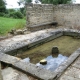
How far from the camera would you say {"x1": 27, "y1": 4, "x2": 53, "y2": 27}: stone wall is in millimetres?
9062

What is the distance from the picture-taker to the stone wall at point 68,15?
10.1 metres

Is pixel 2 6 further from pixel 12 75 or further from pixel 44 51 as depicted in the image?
pixel 12 75

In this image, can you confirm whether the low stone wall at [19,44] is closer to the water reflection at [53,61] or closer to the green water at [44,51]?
the green water at [44,51]

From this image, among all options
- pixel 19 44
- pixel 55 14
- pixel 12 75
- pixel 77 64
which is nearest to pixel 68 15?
pixel 55 14

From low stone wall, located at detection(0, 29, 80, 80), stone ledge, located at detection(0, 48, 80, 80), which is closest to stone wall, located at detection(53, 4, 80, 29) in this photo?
low stone wall, located at detection(0, 29, 80, 80)

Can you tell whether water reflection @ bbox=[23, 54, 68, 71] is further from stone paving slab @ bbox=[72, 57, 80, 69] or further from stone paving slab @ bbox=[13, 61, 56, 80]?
stone paving slab @ bbox=[13, 61, 56, 80]

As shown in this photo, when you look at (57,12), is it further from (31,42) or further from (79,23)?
(31,42)

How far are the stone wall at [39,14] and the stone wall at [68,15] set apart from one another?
59cm

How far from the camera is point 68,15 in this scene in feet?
34.4

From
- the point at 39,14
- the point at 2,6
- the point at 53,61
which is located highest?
the point at 2,6

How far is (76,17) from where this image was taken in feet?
33.4

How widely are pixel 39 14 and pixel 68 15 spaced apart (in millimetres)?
2436

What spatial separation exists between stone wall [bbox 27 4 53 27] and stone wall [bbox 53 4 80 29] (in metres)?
0.59

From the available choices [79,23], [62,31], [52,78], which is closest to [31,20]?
[62,31]
